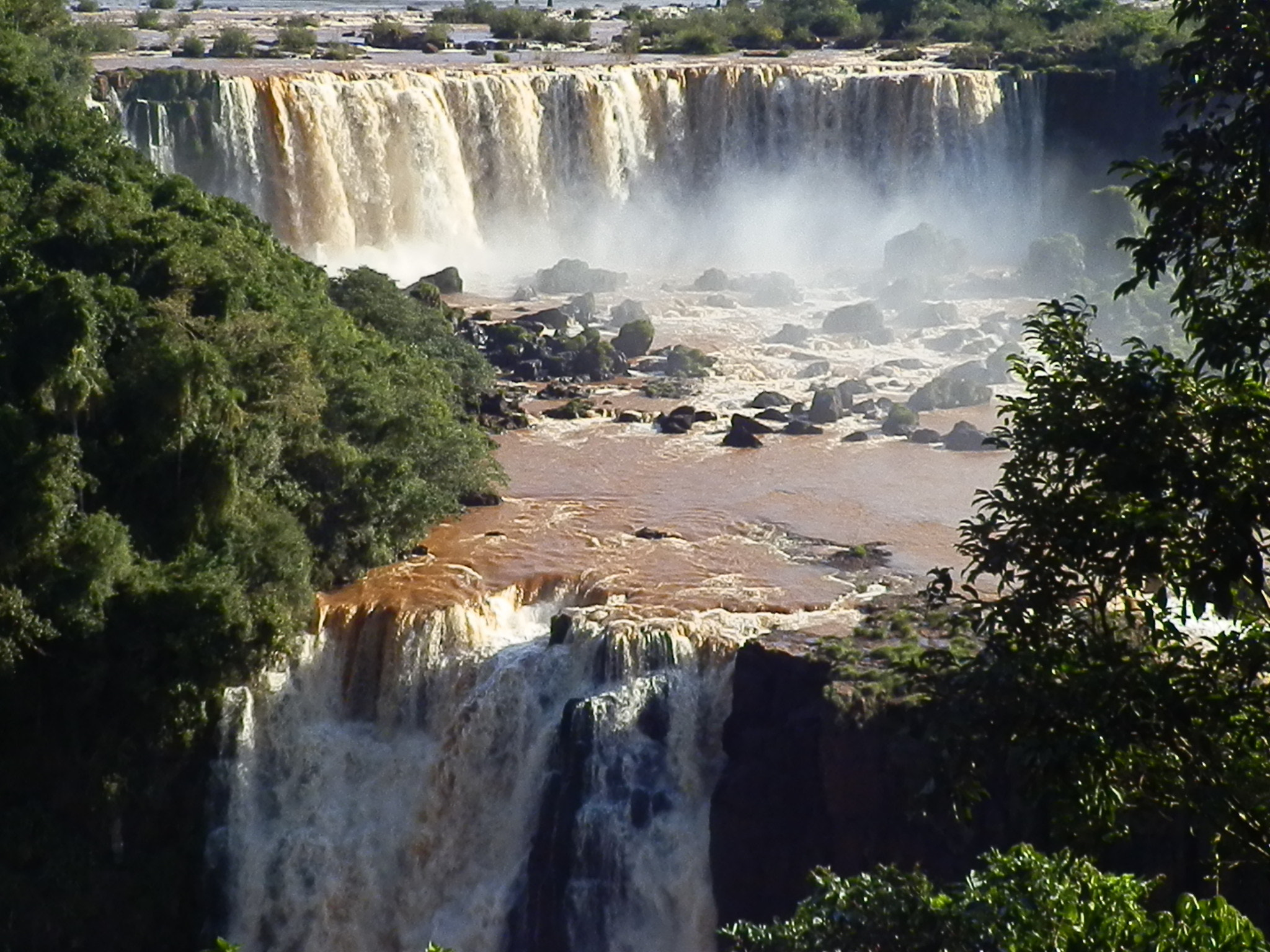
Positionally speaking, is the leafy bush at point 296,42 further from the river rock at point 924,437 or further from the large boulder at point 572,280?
the river rock at point 924,437

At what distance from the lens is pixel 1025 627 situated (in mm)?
8328

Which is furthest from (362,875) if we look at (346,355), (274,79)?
(274,79)

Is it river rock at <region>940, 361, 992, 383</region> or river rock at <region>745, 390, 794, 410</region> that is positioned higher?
river rock at <region>745, 390, 794, 410</region>

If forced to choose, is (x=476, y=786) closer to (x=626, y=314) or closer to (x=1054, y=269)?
(x=626, y=314)

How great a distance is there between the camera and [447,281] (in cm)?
3850

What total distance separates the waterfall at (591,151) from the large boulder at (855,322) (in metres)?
9.47

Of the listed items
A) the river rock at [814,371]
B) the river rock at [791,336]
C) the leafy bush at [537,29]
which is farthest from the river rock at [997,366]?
the leafy bush at [537,29]

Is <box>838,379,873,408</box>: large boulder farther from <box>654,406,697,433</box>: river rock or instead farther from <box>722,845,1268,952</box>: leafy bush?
<box>722,845,1268,952</box>: leafy bush

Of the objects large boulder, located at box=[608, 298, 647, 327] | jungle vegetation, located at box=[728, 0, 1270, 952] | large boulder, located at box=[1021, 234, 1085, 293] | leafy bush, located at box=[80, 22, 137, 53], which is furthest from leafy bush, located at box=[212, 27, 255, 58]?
jungle vegetation, located at box=[728, 0, 1270, 952]

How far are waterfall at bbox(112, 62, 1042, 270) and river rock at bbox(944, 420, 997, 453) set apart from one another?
15738mm

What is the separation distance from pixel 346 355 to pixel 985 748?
16352 mm

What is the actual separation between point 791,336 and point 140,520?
18452 mm

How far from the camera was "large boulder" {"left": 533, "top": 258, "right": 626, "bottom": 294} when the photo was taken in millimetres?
39844

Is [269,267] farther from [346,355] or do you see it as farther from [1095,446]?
[1095,446]
